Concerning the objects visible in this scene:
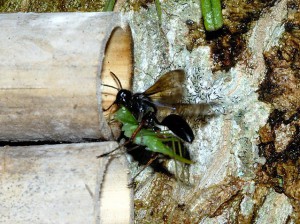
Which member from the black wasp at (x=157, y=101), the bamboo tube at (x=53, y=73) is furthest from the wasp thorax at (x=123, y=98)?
the bamboo tube at (x=53, y=73)

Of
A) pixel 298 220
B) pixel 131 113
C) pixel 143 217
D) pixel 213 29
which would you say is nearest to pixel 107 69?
pixel 131 113

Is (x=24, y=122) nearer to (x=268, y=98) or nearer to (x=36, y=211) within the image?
(x=36, y=211)

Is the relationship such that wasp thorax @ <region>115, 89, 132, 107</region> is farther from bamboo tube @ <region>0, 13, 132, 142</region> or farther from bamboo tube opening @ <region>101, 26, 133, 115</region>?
bamboo tube @ <region>0, 13, 132, 142</region>

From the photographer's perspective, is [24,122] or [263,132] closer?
[24,122]

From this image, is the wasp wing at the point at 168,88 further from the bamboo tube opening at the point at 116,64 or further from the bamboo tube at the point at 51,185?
the bamboo tube at the point at 51,185

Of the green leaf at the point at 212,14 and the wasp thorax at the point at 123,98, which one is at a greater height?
the green leaf at the point at 212,14

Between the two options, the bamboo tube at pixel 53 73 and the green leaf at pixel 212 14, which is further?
the green leaf at pixel 212 14

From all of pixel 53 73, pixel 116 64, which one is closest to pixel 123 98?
pixel 116 64
